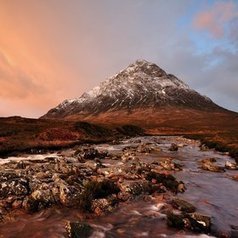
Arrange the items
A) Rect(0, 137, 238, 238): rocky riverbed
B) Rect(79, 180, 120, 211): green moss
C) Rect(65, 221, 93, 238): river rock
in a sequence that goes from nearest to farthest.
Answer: Rect(65, 221, 93, 238): river rock, Rect(0, 137, 238, 238): rocky riverbed, Rect(79, 180, 120, 211): green moss

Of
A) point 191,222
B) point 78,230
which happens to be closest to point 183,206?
point 191,222

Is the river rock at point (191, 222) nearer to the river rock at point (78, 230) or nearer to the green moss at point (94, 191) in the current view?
the river rock at point (78, 230)

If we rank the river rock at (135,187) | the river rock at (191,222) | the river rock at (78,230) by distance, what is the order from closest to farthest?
the river rock at (78,230)
the river rock at (191,222)
the river rock at (135,187)

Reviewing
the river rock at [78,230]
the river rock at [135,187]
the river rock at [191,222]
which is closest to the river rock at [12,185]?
the river rock at [78,230]

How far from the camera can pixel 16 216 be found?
63.4 ft

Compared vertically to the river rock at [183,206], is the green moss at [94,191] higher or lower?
higher

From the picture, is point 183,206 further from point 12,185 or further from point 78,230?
point 12,185

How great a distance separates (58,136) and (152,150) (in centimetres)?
2193

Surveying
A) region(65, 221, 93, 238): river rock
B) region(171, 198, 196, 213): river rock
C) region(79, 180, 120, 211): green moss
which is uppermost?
region(79, 180, 120, 211): green moss

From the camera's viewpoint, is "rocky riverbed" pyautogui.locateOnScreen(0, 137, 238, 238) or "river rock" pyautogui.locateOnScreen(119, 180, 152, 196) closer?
"rocky riverbed" pyautogui.locateOnScreen(0, 137, 238, 238)

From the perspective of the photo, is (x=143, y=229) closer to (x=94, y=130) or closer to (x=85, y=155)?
(x=85, y=155)

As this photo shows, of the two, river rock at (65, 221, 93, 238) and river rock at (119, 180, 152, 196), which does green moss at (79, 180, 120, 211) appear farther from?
river rock at (65, 221, 93, 238)

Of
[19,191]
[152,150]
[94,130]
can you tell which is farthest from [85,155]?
[94,130]

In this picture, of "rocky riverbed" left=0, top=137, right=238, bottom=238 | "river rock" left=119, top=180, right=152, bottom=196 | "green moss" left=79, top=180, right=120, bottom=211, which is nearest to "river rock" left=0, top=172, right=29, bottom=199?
"rocky riverbed" left=0, top=137, right=238, bottom=238
